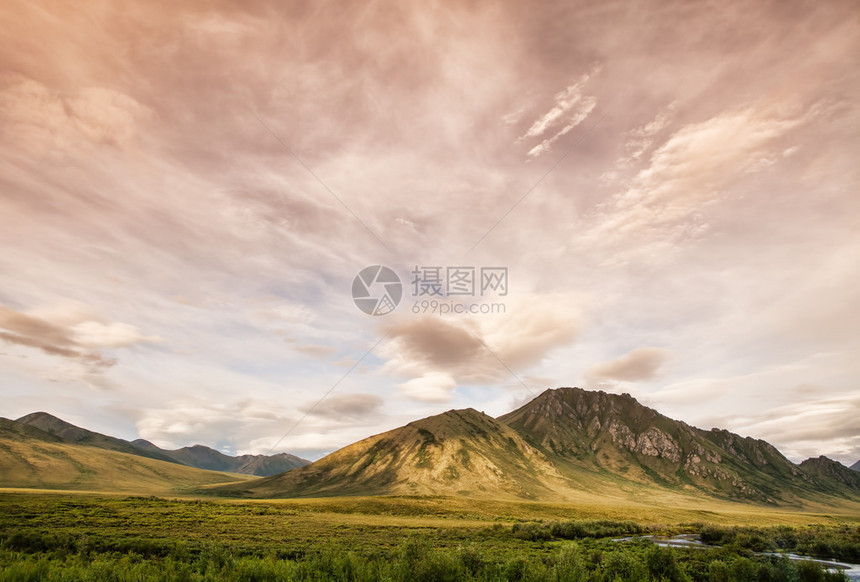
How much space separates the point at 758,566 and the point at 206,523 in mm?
89227

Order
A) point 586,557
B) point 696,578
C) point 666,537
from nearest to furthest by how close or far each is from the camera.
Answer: point 696,578, point 586,557, point 666,537

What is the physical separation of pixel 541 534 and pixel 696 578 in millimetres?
43579

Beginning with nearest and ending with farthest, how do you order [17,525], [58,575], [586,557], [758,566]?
[58,575]
[758,566]
[586,557]
[17,525]

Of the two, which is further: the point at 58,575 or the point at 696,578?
the point at 696,578

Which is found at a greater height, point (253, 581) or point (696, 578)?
point (253, 581)

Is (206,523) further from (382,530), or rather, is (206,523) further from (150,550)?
(150,550)

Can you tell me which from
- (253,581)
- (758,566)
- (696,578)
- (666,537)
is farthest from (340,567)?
(666,537)

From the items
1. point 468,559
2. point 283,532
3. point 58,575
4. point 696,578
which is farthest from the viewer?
point 283,532

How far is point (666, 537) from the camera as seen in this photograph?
86375mm

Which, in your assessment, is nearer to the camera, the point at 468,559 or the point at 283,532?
the point at 468,559

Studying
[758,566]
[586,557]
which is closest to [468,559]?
[758,566]

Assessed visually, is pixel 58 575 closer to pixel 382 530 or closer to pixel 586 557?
pixel 586 557

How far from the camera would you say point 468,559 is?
31688 millimetres

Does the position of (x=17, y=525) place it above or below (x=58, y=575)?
below
